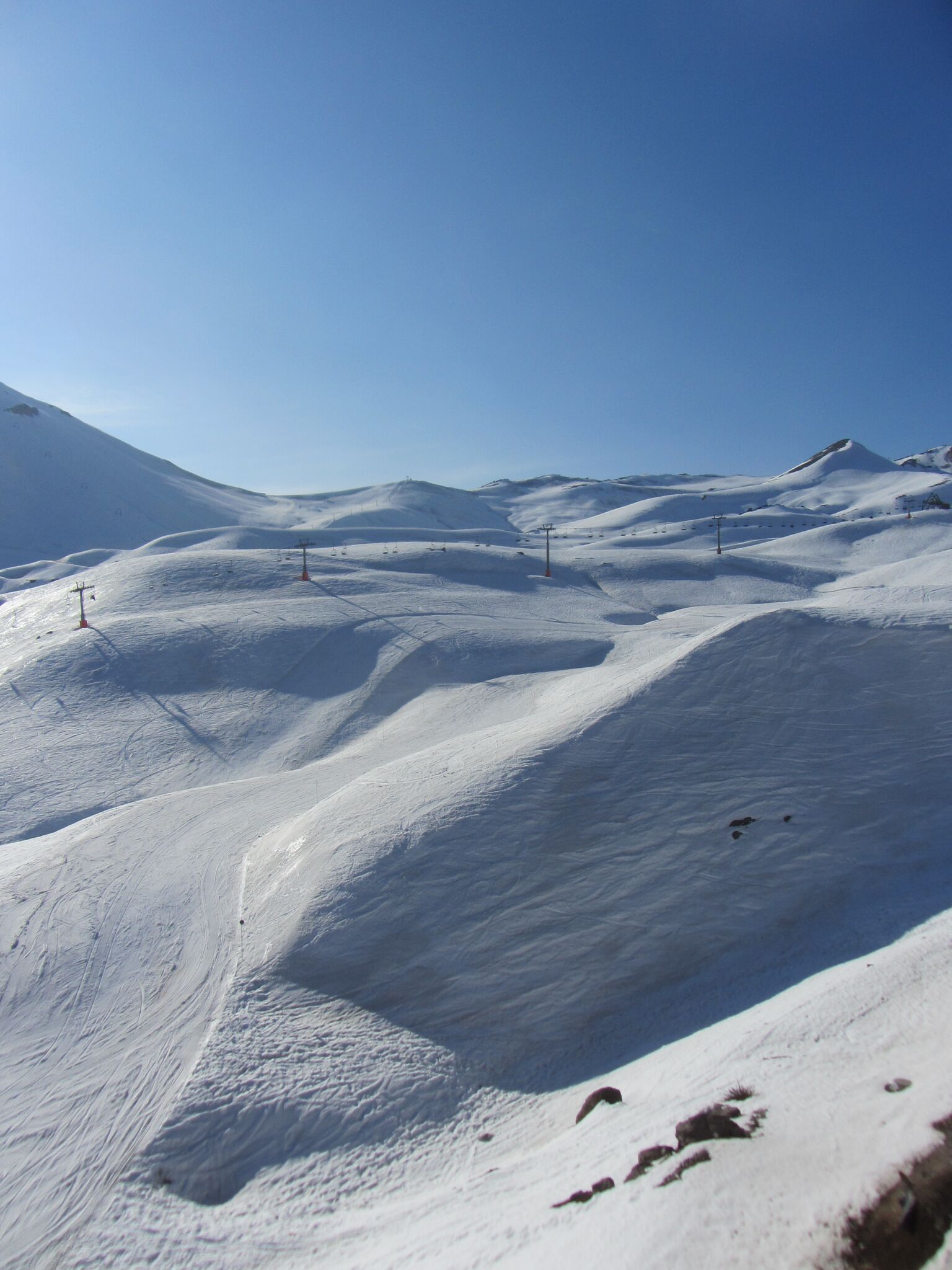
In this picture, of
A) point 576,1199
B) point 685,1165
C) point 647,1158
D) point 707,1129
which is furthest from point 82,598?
point 685,1165

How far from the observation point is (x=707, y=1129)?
564 centimetres

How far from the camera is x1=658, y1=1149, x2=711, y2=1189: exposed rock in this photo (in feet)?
16.7

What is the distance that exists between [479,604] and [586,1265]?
36.6 meters

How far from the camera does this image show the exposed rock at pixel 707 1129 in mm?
5508

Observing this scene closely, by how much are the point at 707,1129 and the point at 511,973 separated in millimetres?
4624

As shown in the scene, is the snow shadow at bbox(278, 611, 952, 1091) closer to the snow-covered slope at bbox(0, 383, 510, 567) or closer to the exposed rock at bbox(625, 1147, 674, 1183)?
the exposed rock at bbox(625, 1147, 674, 1183)

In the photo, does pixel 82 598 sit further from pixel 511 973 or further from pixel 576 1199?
pixel 576 1199

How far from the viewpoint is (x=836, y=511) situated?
356 feet

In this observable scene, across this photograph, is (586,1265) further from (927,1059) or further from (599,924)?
(599,924)

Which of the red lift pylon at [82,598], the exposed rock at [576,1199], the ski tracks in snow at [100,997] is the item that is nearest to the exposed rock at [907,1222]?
the exposed rock at [576,1199]

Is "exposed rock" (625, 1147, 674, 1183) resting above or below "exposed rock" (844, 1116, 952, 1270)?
below

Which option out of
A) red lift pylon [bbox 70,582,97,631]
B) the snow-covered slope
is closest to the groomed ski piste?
red lift pylon [bbox 70,582,97,631]

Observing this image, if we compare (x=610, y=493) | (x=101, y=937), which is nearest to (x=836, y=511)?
(x=610, y=493)

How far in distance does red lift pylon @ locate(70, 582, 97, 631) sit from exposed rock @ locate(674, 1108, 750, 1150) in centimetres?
3486
